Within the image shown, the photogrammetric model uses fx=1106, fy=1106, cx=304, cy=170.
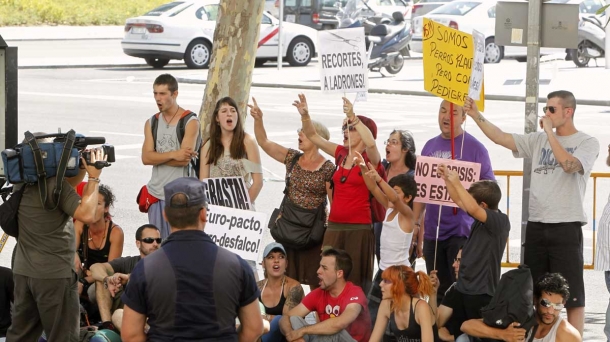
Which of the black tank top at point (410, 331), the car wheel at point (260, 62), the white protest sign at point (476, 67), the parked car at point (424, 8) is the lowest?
the black tank top at point (410, 331)

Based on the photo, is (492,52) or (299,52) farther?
(492,52)

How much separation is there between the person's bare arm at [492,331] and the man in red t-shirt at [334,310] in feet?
2.46

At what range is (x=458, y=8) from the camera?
1187 inches

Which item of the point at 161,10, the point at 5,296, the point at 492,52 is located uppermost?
the point at 161,10

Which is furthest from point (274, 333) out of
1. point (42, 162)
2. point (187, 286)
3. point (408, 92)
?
point (408, 92)

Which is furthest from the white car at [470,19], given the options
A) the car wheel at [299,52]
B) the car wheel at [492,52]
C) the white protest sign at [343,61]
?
the white protest sign at [343,61]

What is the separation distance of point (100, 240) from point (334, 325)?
2.14m

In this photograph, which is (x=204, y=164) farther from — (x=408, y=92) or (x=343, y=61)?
(x=408, y=92)

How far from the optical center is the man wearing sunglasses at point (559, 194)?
7.76 m

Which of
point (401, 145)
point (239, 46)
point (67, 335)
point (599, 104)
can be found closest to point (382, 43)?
point (599, 104)

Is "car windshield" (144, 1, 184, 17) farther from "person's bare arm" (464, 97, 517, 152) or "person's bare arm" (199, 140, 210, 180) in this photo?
"person's bare arm" (464, 97, 517, 152)

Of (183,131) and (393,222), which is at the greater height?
(183,131)

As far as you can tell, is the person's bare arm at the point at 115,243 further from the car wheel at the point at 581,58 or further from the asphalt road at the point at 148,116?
the car wheel at the point at 581,58

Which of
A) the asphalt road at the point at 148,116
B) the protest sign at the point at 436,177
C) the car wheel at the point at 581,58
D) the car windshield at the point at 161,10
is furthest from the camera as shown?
the car wheel at the point at 581,58
